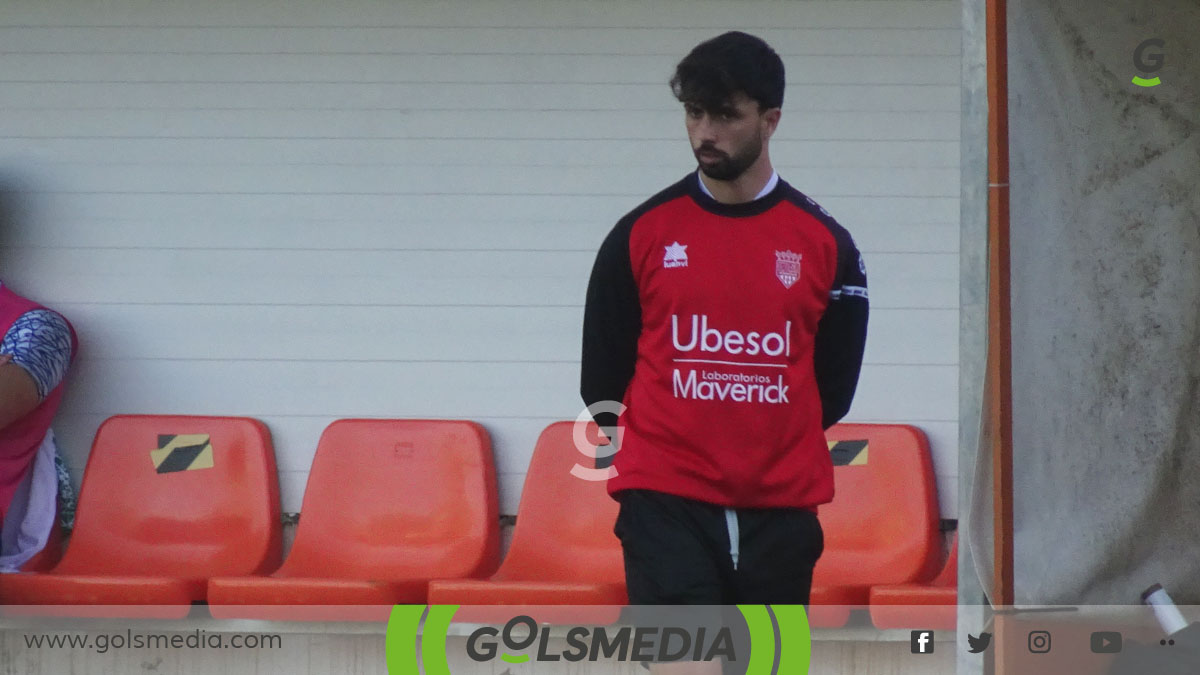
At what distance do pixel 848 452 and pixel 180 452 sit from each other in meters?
2.32

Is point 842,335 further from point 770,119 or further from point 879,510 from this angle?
point 879,510

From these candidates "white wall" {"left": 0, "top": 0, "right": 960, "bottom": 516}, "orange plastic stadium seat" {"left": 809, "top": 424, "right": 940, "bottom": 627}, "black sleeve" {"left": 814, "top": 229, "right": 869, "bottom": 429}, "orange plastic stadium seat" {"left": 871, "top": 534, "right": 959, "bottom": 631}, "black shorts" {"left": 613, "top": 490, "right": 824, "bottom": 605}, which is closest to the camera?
"black shorts" {"left": 613, "top": 490, "right": 824, "bottom": 605}

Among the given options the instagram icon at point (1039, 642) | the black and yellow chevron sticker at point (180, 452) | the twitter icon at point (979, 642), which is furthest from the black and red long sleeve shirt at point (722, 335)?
the black and yellow chevron sticker at point (180, 452)

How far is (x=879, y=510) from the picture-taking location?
4527 mm

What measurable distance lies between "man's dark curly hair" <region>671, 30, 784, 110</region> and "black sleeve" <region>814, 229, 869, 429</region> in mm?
350

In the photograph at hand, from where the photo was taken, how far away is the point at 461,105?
4828 mm

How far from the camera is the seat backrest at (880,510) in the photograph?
4.43m

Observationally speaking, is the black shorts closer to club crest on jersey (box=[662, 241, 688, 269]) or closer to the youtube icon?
club crest on jersey (box=[662, 241, 688, 269])

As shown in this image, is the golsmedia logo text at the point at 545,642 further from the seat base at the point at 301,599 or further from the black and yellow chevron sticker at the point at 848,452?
the black and yellow chevron sticker at the point at 848,452

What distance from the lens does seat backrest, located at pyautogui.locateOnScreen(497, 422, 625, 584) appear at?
178 inches

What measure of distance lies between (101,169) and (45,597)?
5.19 feet

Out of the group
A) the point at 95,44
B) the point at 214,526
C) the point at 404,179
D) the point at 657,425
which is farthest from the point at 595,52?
the point at 657,425

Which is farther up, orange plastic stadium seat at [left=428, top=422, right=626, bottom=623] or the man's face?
the man's face

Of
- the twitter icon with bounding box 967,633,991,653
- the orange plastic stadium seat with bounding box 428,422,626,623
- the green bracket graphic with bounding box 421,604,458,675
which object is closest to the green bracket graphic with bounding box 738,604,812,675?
the twitter icon with bounding box 967,633,991,653
